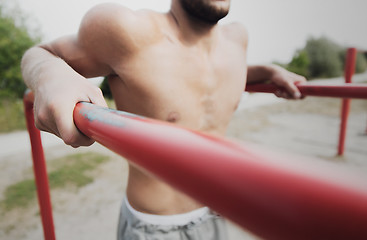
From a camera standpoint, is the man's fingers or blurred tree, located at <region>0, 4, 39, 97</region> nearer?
the man's fingers

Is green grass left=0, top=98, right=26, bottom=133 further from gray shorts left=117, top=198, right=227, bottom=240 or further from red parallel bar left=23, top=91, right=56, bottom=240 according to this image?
gray shorts left=117, top=198, right=227, bottom=240

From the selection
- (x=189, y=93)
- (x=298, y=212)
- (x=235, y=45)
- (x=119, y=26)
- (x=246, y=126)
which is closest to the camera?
(x=298, y=212)

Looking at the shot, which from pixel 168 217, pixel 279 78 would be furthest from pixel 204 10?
pixel 168 217

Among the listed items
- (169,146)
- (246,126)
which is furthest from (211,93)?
(246,126)

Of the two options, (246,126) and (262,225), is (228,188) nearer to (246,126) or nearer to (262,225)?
(262,225)

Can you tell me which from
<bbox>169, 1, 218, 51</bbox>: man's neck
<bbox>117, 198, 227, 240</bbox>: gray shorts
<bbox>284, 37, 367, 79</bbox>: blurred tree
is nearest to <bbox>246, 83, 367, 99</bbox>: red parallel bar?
<bbox>169, 1, 218, 51</bbox>: man's neck

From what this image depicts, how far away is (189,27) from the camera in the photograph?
25.8 inches

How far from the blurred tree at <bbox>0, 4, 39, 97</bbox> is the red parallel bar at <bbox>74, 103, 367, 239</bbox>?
395 cm

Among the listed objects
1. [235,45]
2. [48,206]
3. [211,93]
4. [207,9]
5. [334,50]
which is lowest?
[334,50]

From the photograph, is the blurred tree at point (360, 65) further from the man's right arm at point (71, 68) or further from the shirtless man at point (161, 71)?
the man's right arm at point (71, 68)

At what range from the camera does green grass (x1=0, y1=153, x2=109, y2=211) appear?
146 centimetres

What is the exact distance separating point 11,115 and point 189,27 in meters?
3.33

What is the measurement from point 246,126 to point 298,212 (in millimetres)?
2780

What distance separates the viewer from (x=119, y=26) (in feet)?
1.71
